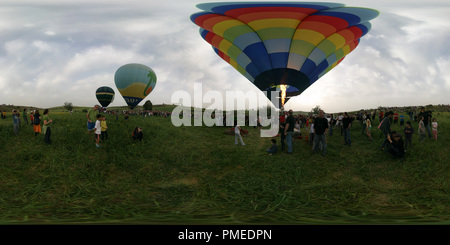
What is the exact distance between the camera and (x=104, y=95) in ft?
110

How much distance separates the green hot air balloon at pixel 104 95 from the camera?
33406 mm

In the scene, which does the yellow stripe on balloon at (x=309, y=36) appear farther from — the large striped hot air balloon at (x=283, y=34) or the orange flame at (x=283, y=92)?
the orange flame at (x=283, y=92)

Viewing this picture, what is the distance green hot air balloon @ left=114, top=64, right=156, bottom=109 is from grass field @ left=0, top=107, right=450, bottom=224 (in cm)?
1272

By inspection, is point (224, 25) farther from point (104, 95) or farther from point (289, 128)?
point (104, 95)

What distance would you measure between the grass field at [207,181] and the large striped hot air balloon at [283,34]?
19.2 ft

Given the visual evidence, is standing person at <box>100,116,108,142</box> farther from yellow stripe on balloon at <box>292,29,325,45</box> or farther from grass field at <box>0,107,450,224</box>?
yellow stripe on balloon at <box>292,29,325,45</box>

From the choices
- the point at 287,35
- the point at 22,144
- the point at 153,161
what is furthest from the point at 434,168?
the point at 22,144

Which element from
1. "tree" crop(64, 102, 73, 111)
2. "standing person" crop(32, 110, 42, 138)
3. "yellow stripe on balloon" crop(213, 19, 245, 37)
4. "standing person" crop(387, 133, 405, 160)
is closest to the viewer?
"standing person" crop(387, 133, 405, 160)

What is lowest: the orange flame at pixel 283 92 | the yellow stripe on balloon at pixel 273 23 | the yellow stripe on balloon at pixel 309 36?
the orange flame at pixel 283 92

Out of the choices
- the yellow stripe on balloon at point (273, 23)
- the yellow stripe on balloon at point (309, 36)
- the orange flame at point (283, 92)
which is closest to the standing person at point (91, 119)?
the yellow stripe on balloon at point (273, 23)

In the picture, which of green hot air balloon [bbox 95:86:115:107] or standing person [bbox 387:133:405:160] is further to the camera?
green hot air balloon [bbox 95:86:115:107]

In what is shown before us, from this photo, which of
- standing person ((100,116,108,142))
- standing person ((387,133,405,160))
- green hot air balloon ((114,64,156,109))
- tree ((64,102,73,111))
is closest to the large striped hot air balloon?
standing person ((387,133,405,160))

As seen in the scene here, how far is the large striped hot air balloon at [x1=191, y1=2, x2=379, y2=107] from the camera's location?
10.4 m

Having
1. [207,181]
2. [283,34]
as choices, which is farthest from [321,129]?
[283,34]
